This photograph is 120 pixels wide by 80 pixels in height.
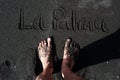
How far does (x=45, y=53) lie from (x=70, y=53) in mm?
249

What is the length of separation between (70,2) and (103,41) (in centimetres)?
52

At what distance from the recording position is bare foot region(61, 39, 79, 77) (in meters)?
3.68

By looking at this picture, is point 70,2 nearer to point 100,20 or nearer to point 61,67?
point 100,20

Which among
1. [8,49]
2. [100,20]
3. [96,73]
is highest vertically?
[100,20]

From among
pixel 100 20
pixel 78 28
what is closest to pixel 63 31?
pixel 78 28

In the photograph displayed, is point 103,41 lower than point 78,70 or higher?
higher

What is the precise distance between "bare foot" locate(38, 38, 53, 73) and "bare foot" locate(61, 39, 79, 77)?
138 millimetres

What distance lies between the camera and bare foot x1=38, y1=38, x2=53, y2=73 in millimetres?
3682

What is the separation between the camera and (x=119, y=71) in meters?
3.71

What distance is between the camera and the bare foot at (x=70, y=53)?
12.1 ft

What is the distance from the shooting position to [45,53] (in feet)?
12.2

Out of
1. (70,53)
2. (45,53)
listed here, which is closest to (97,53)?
(70,53)

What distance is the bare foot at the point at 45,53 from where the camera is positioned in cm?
368

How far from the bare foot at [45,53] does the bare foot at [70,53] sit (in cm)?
14
